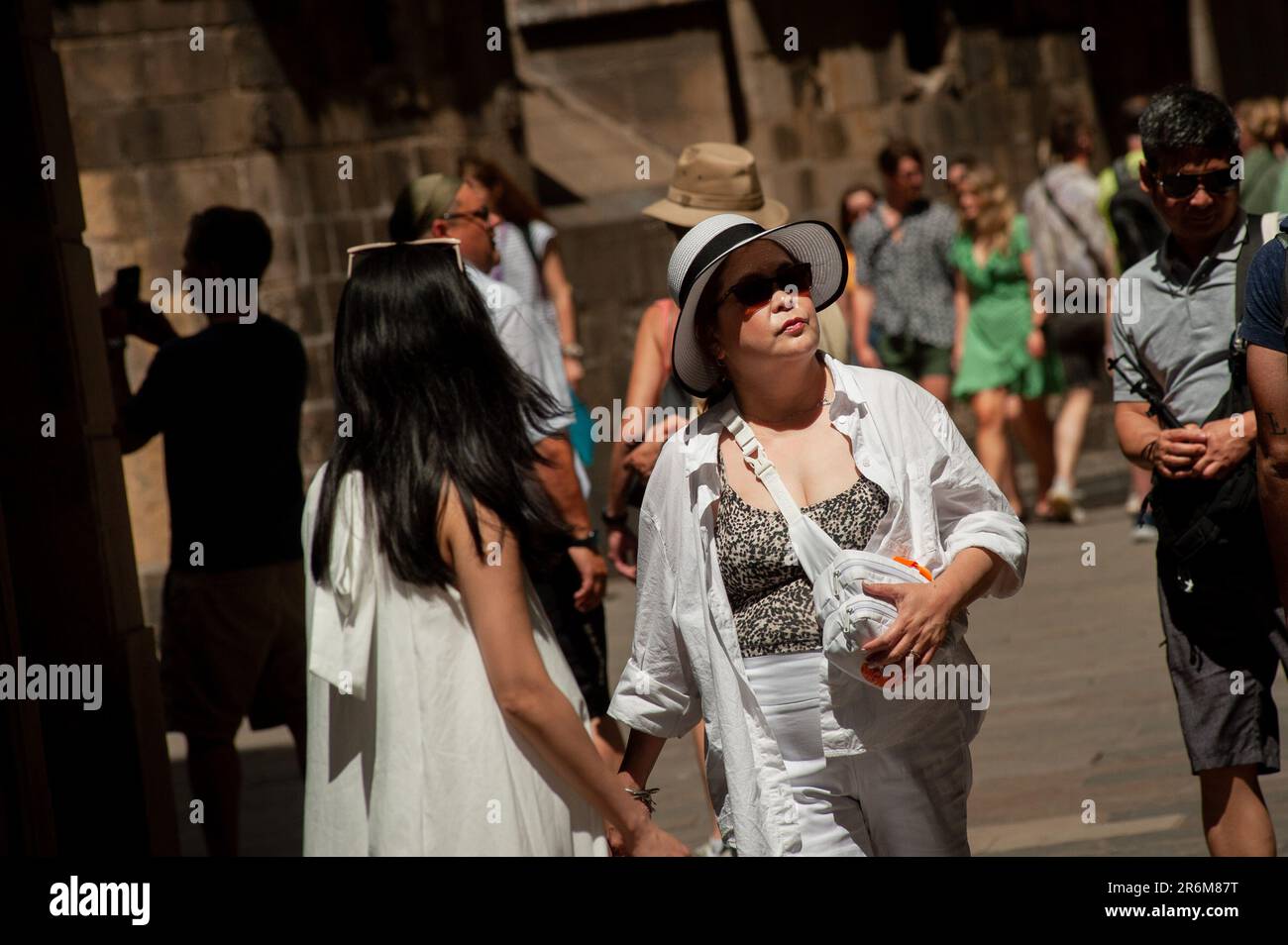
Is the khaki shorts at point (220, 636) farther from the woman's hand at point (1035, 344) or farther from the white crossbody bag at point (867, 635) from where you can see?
the woman's hand at point (1035, 344)

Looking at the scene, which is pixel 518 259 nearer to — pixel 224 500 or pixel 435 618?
pixel 224 500

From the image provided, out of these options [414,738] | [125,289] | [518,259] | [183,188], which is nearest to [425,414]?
[414,738]

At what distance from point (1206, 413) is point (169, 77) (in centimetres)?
900

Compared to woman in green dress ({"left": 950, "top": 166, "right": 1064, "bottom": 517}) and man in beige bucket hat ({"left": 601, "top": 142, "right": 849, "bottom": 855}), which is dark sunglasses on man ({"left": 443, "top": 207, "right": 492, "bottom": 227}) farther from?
woman in green dress ({"left": 950, "top": 166, "right": 1064, "bottom": 517})

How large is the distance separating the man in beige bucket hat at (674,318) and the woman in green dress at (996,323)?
585 centimetres

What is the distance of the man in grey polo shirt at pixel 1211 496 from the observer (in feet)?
15.1

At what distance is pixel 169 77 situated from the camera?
12.3 metres

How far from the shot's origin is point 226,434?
5.84 metres

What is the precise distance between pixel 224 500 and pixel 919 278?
21.6 ft

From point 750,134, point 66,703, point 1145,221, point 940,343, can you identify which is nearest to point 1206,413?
point 66,703

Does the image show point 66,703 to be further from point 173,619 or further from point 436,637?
point 436,637

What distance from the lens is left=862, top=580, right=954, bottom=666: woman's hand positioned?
358 centimetres

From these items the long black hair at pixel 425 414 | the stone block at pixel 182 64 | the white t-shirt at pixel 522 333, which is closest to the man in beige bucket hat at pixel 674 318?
the white t-shirt at pixel 522 333

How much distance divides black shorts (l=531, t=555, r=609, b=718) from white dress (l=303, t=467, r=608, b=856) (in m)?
1.39
